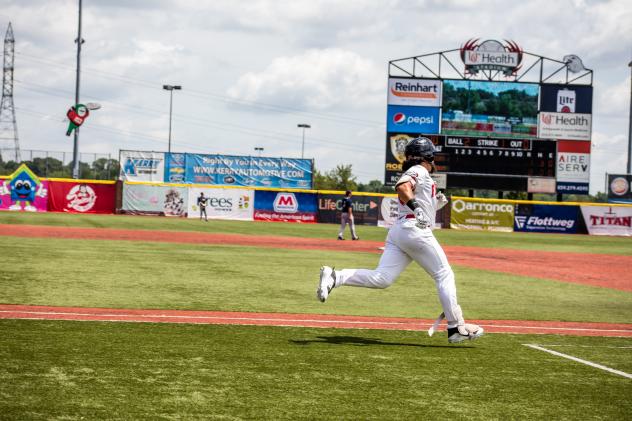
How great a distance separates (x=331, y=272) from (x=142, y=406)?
11.6 ft

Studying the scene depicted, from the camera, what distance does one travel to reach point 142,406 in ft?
16.0

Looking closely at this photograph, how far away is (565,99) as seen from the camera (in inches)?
1951

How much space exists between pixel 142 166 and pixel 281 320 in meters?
54.3

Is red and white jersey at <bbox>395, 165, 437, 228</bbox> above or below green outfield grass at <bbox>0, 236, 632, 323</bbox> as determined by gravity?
above

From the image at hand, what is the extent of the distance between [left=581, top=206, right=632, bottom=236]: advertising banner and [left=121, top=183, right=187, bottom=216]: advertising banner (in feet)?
88.8

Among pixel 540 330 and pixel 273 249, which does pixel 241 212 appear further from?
pixel 540 330

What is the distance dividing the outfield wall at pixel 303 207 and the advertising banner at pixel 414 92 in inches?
247

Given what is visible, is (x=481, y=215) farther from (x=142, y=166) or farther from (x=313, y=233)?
(x=142, y=166)

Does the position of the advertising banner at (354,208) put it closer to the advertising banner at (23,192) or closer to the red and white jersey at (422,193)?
the advertising banner at (23,192)

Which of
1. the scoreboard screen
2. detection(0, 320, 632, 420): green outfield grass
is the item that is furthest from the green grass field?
the scoreboard screen

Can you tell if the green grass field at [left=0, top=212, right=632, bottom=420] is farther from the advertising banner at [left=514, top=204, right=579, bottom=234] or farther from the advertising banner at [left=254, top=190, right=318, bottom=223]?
the advertising banner at [left=514, top=204, right=579, bottom=234]

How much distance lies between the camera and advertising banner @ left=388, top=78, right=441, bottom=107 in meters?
47.9

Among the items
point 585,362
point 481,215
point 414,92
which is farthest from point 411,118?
point 585,362

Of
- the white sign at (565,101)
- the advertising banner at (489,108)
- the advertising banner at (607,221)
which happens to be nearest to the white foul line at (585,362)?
the advertising banner at (489,108)
